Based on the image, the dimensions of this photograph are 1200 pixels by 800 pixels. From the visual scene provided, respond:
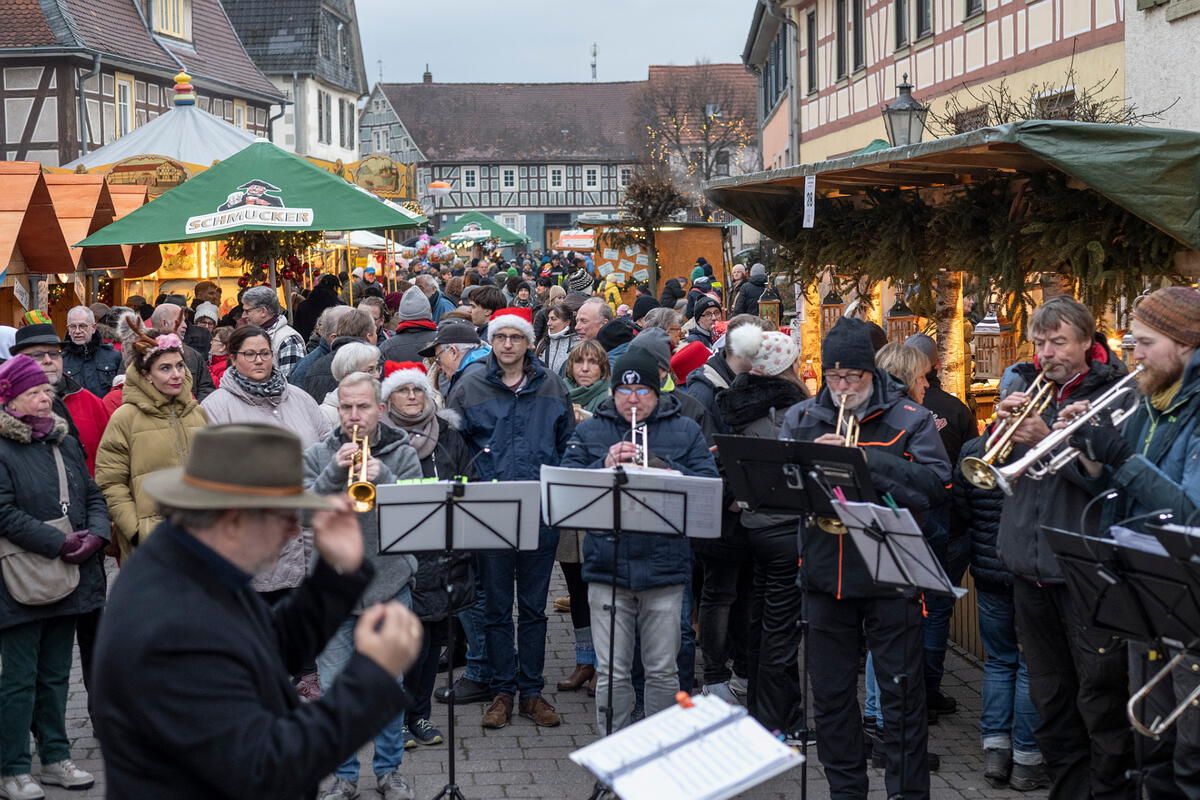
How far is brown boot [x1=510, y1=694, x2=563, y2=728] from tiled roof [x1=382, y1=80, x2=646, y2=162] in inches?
2931

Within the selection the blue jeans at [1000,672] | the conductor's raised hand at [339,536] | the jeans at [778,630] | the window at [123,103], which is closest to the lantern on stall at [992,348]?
the blue jeans at [1000,672]

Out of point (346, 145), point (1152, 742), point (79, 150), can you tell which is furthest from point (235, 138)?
point (346, 145)

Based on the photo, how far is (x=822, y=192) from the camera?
33.0 ft

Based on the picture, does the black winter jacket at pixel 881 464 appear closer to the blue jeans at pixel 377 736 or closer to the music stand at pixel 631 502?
the music stand at pixel 631 502

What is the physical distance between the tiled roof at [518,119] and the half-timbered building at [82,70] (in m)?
41.9

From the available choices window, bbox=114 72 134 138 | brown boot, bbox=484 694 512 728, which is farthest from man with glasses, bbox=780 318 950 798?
window, bbox=114 72 134 138

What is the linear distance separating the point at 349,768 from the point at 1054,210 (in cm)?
453

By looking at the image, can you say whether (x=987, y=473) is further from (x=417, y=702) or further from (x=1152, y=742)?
(x=417, y=702)

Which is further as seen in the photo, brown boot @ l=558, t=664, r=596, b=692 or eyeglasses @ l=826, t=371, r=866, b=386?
brown boot @ l=558, t=664, r=596, b=692

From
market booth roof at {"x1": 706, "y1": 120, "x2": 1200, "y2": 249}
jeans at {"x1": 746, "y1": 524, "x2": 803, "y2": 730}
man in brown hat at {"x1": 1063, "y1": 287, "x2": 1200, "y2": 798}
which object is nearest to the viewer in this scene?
man in brown hat at {"x1": 1063, "y1": 287, "x2": 1200, "y2": 798}

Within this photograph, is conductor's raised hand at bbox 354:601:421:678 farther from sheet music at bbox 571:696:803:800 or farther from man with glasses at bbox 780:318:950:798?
man with glasses at bbox 780:318:950:798

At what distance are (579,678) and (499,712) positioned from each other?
80cm

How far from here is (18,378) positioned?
20.7 ft

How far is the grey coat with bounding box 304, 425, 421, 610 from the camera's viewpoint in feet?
21.1
